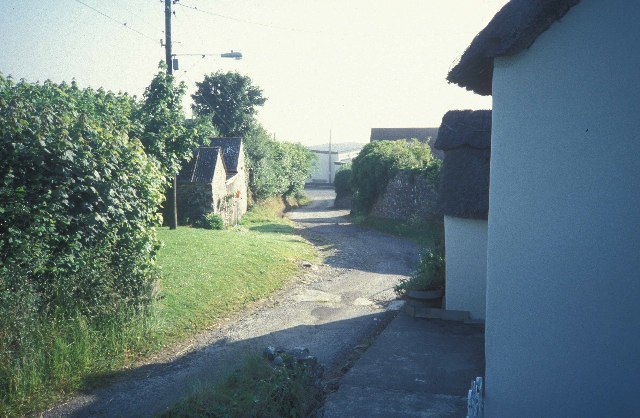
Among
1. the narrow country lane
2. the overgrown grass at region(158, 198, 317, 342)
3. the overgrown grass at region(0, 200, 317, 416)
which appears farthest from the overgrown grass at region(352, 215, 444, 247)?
the overgrown grass at region(0, 200, 317, 416)

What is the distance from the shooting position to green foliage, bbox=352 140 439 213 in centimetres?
2842

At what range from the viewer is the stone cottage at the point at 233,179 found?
89.6ft

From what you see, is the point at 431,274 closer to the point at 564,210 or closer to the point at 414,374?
the point at 414,374

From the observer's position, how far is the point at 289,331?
10453 millimetres

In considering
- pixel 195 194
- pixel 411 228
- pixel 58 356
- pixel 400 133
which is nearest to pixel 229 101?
pixel 195 194

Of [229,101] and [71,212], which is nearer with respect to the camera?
[71,212]

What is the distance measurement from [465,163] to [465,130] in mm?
784

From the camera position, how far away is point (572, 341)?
4.86 meters

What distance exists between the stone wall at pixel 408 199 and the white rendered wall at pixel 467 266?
44.9ft

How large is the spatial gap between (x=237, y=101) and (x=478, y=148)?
3367 cm

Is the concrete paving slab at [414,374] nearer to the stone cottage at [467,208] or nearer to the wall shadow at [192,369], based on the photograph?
the stone cottage at [467,208]

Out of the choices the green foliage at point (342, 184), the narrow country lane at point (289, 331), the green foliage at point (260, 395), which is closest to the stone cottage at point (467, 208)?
the narrow country lane at point (289, 331)

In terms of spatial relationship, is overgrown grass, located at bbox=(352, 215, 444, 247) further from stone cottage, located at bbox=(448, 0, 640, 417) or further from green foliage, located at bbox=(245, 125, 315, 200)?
stone cottage, located at bbox=(448, 0, 640, 417)

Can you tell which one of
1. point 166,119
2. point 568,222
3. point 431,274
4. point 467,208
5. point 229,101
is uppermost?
point 229,101
